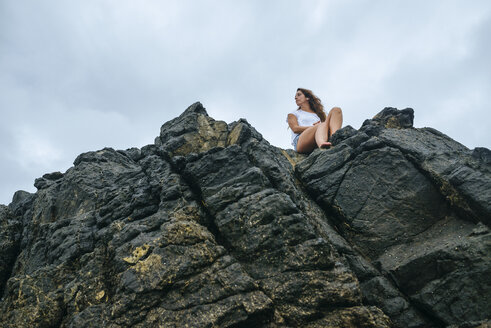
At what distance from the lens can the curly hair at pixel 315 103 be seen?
19703 millimetres

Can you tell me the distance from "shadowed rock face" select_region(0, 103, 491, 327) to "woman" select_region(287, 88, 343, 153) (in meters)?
1.57

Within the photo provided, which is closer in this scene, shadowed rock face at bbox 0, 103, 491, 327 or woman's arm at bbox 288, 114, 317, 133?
shadowed rock face at bbox 0, 103, 491, 327

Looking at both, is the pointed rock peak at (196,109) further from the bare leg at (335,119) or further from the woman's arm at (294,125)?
the bare leg at (335,119)

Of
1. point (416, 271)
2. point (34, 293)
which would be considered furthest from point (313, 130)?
point (34, 293)

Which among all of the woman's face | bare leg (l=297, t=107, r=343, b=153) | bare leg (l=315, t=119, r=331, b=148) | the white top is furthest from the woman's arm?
bare leg (l=315, t=119, r=331, b=148)

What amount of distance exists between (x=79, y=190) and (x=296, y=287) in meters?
11.8

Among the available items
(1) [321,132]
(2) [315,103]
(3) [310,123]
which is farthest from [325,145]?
(2) [315,103]

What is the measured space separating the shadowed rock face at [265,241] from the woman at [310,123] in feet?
5.14

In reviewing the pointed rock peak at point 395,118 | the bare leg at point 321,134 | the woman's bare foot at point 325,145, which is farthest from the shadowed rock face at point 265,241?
the pointed rock peak at point 395,118

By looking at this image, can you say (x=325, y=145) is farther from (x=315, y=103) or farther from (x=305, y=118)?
(x=315, y=103)

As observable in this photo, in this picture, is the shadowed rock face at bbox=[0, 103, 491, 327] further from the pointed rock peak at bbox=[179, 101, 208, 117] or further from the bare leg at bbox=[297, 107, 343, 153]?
the pointed rock peak at bbox=[179, 101, 208, 117]

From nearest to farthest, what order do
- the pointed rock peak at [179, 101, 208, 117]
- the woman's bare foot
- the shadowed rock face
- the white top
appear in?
the shadowed rock face, the woman's bare foot, the pointed rock peak at [179, 101, 208, 117], the white top

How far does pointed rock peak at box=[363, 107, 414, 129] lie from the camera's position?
14.9 meters

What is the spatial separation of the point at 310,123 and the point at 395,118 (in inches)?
198
